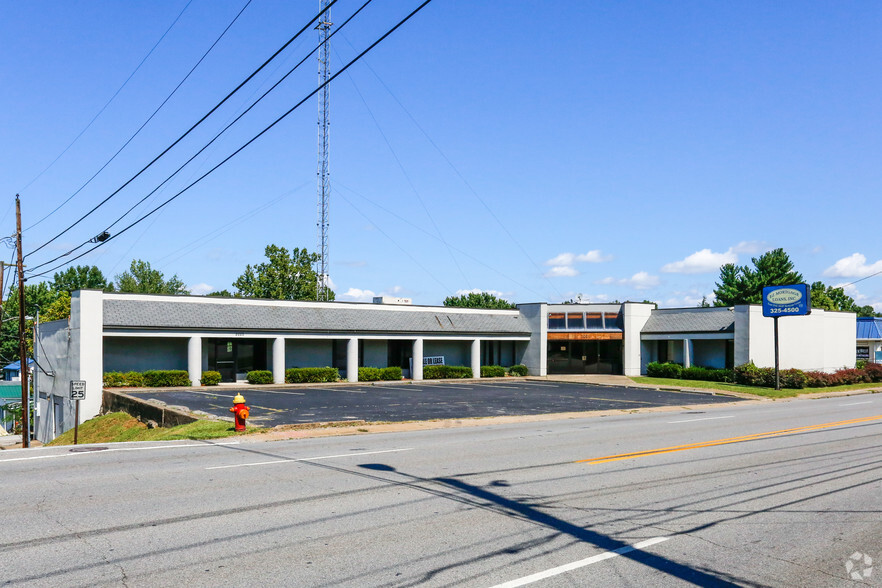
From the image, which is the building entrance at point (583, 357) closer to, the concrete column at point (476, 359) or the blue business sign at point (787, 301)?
the concrete column at point (476, 359)

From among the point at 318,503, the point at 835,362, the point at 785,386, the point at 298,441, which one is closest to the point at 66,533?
the point at 318,503

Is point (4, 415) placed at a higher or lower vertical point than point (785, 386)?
lower

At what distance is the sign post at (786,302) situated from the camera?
3894 centimetres

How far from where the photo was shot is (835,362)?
162ft

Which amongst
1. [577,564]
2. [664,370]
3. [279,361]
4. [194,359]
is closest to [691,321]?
[664,370]

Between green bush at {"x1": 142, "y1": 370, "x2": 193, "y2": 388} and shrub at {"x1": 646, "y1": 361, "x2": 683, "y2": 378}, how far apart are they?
96.4 feet

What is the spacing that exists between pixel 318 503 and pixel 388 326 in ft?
111

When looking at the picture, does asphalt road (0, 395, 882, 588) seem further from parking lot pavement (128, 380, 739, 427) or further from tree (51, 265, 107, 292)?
tree (51, 265, 107, 292)

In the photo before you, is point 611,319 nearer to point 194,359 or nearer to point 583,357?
point 583,357

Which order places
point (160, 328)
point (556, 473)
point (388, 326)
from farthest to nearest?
1. point (388, 326)
2. point (160, 328)
3. point (556, 473)

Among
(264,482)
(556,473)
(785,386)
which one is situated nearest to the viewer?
(264,482)

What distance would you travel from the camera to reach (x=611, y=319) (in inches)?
1953

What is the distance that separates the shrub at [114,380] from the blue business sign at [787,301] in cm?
3460

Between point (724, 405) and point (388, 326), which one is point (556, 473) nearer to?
point (724, 405)
